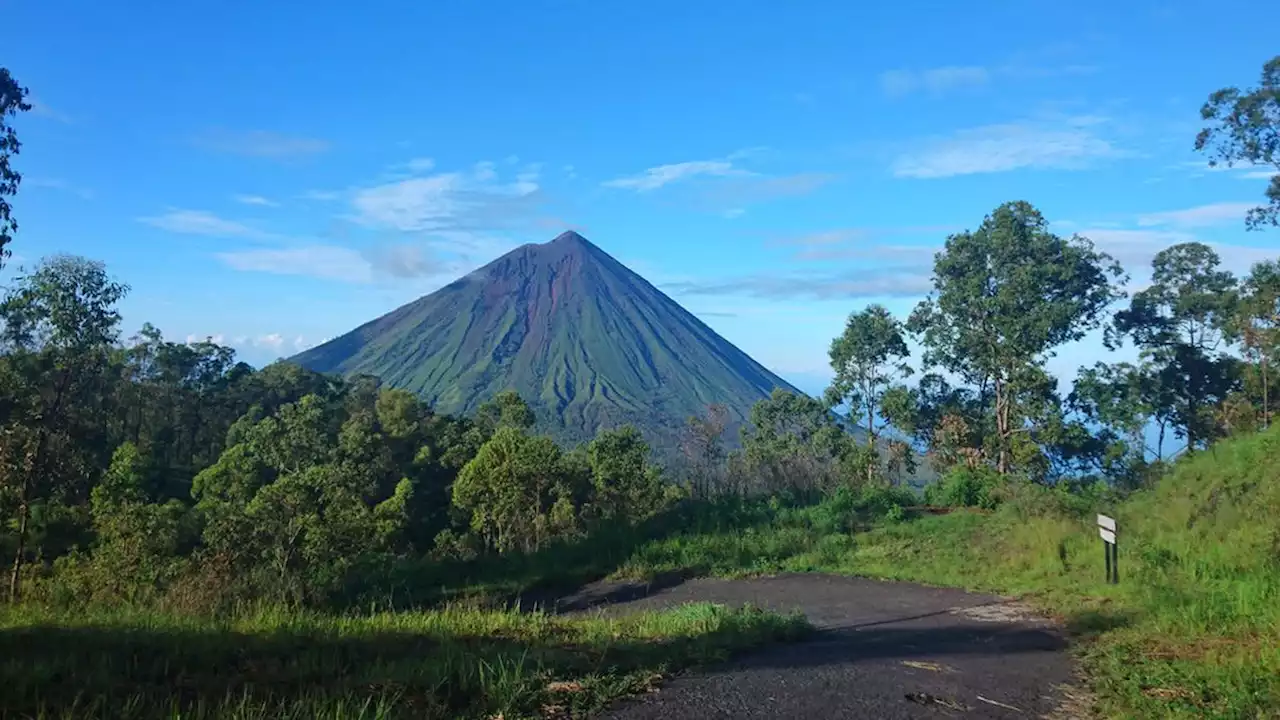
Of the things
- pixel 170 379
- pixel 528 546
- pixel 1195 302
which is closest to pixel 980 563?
pixel 528 546

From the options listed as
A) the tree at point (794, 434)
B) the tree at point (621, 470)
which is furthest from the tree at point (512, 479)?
the tree at point (794, 434)

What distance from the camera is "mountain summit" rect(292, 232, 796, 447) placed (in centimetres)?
10544

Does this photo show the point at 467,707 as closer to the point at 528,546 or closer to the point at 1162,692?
the point at 1162,692

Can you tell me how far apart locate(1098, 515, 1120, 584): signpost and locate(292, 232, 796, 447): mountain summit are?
74.7 metres

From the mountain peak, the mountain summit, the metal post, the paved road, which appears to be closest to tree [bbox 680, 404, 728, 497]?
the metal post

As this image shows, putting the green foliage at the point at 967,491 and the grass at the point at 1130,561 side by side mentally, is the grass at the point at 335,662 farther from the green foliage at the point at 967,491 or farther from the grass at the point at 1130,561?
the green foliage at the point at 967,491

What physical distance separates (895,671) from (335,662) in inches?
136

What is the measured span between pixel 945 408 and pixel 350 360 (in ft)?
370

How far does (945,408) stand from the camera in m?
25.8

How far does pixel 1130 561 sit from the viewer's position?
1000cm

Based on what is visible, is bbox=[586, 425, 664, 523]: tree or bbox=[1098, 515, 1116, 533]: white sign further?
bbox=[586, 425, 664, 523]: tree

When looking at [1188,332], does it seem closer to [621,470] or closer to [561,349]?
[621,470]

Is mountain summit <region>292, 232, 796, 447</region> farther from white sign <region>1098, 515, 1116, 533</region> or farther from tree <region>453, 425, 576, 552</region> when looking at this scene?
white sign <region>1098, 515, 1116, 533</region>

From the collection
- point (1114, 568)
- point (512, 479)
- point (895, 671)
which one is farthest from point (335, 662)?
point (512, 479)
